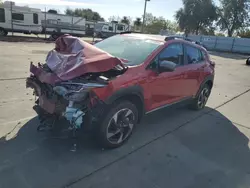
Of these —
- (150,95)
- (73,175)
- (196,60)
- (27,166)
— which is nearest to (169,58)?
(150,95)

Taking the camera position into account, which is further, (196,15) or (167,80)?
(196,15)

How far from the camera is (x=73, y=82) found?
304 cm

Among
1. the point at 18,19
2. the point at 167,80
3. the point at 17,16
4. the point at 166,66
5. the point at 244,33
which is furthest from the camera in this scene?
the point at 244,33

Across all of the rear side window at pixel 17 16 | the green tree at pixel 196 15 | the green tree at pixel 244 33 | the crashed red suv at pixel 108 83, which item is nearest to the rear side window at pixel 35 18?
the rear side window at pixel 17 16

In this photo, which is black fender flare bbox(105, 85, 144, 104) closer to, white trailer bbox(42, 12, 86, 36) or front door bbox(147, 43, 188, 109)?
front door bbox(147, 43, 188, 109)

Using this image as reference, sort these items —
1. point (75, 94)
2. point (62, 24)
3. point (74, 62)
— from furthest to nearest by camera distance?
point (62, 24), point (74, 62), point (75, 94)

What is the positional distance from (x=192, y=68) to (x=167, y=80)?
1068mm

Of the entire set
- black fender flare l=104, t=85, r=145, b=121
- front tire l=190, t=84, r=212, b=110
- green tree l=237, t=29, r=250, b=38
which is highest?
green tree l=237, t=29, r=250, b=38

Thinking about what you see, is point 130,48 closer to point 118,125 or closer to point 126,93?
point 126,93

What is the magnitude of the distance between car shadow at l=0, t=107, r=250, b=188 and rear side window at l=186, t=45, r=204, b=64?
1.37m

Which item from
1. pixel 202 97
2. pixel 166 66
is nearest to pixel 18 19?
pixel 202 97

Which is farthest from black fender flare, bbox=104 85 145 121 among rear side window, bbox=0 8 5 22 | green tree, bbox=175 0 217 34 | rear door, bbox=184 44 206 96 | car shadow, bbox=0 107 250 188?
green tree, bbox=175 0 217 34

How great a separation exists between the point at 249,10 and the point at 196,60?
44.4 meters

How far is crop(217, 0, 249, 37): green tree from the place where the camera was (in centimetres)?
4105
